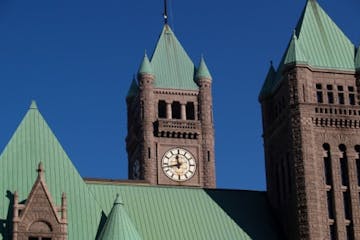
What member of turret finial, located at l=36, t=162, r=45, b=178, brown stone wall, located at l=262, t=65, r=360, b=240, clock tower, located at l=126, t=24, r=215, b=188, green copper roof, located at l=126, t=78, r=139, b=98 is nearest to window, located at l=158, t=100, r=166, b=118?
clock tower, located at l=126, t=24, r=215, b=188

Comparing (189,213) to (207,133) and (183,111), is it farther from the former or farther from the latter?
(183,111)

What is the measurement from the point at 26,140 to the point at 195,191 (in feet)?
40.0

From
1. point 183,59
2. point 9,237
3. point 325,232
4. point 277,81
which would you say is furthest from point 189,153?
point 9,237

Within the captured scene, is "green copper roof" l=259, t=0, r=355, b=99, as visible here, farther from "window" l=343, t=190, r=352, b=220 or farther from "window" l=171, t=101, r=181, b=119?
"window" l=171, t=101, r=181, b=119

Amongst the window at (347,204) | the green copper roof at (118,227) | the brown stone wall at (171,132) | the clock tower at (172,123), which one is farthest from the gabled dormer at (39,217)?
the brown stone wall at (171,132)

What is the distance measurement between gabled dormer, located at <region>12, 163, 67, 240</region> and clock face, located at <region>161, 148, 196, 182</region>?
3046 cm

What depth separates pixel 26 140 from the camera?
64562 millimetres

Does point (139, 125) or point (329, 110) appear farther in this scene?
point (139, 125)

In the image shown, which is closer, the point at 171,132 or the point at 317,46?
the point at 317,46

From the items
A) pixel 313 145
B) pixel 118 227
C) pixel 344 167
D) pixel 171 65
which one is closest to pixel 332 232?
pixel 344 167

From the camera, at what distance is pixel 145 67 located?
93.0 m

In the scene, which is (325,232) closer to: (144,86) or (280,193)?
(280,193)

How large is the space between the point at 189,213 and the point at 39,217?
11789 mm

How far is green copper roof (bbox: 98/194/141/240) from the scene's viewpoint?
59375 mm
